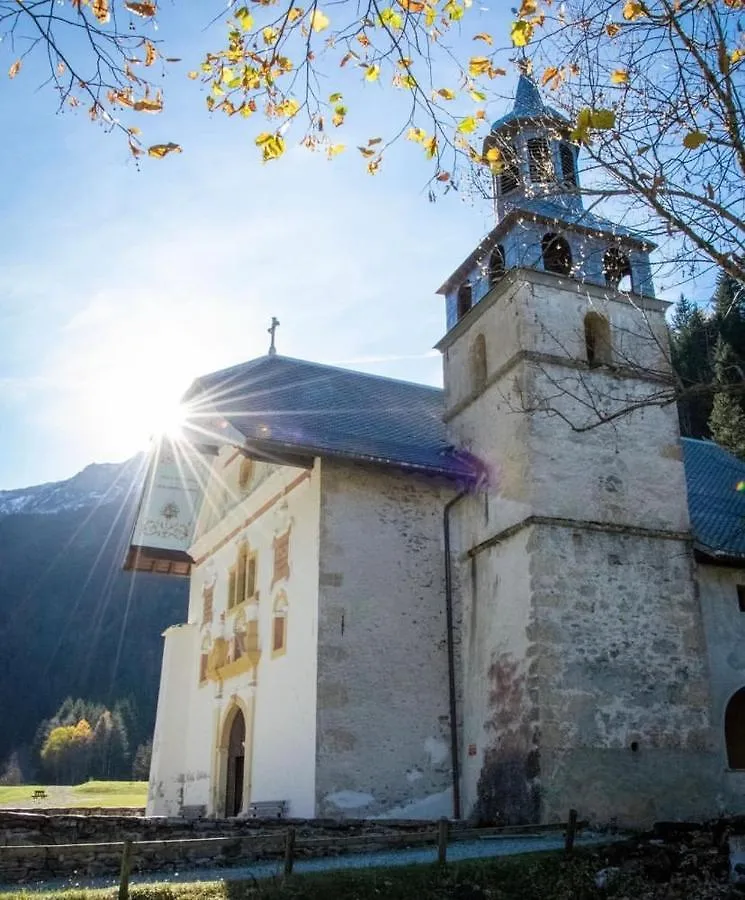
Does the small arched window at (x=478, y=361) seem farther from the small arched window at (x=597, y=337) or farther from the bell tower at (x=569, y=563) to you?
the small arched window at (x=597, y=337)

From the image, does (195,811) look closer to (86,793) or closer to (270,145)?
(270,145)

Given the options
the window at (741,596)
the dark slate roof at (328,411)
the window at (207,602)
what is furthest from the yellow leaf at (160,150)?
the window at (207,602)

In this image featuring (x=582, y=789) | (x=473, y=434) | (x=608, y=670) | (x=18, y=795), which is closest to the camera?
(x=582, y=789)

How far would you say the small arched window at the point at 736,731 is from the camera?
16.4 meters

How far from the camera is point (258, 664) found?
18.2 meters

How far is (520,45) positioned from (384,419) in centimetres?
1234

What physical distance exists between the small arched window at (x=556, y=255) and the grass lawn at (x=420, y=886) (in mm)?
11195

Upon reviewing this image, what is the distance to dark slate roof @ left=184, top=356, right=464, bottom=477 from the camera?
16688mm

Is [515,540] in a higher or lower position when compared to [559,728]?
higher

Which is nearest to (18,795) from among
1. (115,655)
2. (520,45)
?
(520,45)

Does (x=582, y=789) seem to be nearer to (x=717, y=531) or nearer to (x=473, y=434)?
(x=717, y=531)

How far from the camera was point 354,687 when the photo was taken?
1542 centimetres

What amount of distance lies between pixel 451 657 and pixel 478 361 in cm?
601

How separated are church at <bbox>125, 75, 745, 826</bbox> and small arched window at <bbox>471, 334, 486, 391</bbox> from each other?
5cm
